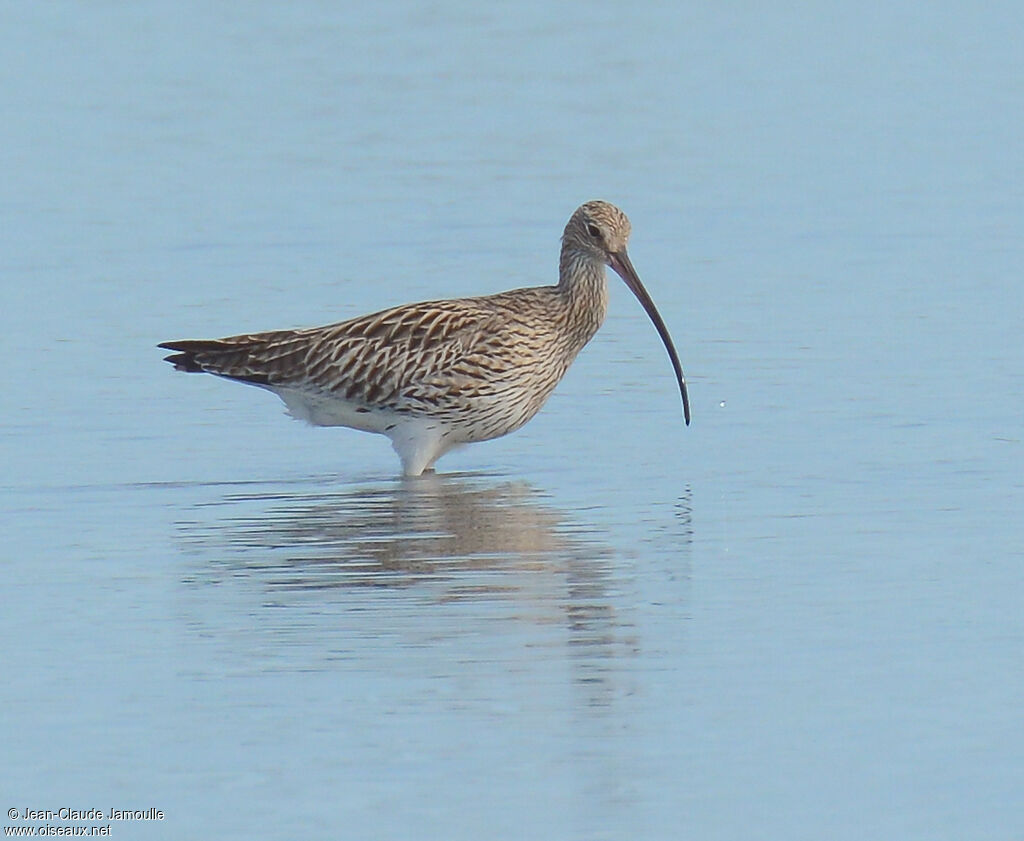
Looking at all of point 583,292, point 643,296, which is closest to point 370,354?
point 583,292

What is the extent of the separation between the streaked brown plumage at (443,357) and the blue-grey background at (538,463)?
11.8 inches

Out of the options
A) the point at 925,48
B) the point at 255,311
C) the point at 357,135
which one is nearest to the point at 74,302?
the point at 255,311

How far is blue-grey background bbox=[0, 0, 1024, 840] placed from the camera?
321 inches

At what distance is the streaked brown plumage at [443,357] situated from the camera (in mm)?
13078

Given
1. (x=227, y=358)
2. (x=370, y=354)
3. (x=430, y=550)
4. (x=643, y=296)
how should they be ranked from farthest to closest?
(x=227, y=358) → (x=643, y=296) → (x=370, y=354) → (x=430, y=550)

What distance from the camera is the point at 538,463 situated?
43.5 ft

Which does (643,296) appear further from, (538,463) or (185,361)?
(185,361)

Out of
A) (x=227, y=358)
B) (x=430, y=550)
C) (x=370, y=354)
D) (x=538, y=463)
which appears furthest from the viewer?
(x=227, y=358)

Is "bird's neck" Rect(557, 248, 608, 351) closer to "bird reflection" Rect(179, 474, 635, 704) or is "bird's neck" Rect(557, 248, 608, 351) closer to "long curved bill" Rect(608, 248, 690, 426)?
"long curved bill" Rect(608, 248, 690, 426)

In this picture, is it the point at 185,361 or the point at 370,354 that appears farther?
the point at 185,361

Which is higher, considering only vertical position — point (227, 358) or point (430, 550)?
point (227, 358)

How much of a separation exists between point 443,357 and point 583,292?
0.88m

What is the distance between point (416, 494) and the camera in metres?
12.7

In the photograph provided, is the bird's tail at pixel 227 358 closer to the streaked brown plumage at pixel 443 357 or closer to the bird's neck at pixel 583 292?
the streaked brown plumage at pixel 443 357
